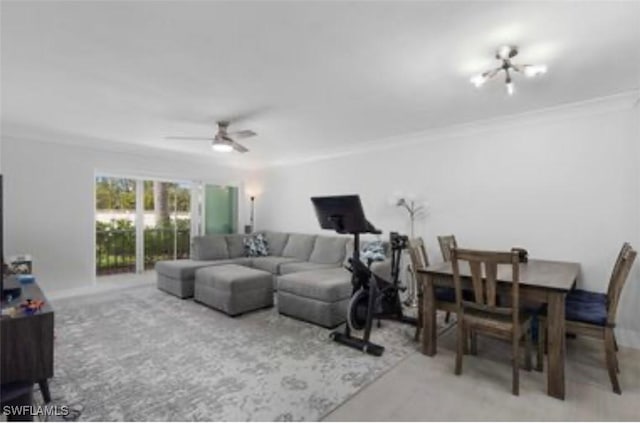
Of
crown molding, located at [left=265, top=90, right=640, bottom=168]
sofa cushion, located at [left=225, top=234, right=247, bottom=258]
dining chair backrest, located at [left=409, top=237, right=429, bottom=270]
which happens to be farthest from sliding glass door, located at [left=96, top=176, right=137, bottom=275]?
dining chair backrest, located at [left=409, top=237, right=429, bottom=270]

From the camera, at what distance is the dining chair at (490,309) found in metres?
2.27

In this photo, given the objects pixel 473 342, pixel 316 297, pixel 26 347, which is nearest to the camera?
pixel 26 347

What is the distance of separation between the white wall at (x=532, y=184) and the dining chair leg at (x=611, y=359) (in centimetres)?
116

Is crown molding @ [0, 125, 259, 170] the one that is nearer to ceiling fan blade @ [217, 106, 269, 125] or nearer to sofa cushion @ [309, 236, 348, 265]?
ceiling fan blade @ [217, 106, 269, 125]

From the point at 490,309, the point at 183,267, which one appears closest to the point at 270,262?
the point at 183,267

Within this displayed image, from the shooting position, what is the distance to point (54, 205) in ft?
14.6

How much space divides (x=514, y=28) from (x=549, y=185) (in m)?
2.15

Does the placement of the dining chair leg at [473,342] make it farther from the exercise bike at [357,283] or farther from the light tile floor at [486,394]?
the exercise bike at [357,283]

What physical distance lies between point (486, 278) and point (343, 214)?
4.12 feet

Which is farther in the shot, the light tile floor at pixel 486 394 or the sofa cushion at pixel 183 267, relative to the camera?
the sofa cushion at pixel 183 267

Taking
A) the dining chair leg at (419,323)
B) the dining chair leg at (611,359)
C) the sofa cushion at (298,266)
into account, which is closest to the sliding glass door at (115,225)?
the sofa cushion at (298,266)

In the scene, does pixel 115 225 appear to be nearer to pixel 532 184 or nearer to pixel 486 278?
pixel 486 278

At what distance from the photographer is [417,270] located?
2941mm

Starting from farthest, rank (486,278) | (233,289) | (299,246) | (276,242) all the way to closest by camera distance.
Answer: (276,242)
(299,246)
(233,289)
(486,278)
